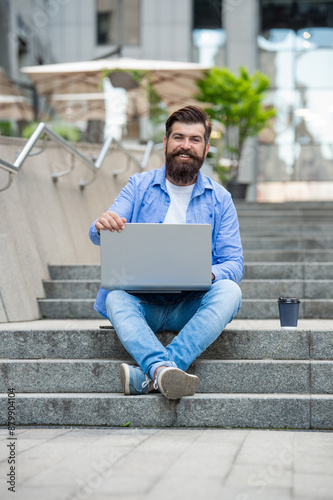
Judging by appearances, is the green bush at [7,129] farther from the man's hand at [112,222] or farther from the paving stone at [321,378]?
the paving stone at [321,378]

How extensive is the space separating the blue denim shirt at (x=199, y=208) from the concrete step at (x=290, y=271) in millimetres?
A: 1948

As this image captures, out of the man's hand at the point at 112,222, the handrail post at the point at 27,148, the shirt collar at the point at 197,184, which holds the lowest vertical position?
the man's hand at the point at 112,222

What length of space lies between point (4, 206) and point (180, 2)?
655 inches

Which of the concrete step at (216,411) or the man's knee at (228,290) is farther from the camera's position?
the man's knee at (228,290)

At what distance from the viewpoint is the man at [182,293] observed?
3.64 meters

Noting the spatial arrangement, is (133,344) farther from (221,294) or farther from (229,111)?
(229,111)

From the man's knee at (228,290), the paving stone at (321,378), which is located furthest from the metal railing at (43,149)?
the paving stone at (321,378)

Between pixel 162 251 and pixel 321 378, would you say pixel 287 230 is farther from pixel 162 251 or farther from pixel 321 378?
pixel 162 251

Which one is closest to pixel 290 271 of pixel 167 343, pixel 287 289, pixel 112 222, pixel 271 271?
pixel 271 271

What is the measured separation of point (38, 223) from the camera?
621cm

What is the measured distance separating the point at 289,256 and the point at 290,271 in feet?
2.28

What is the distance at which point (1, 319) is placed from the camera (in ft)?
17.0

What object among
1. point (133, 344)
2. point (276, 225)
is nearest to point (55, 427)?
point (133, 344)

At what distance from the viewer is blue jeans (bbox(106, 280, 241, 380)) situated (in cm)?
363
